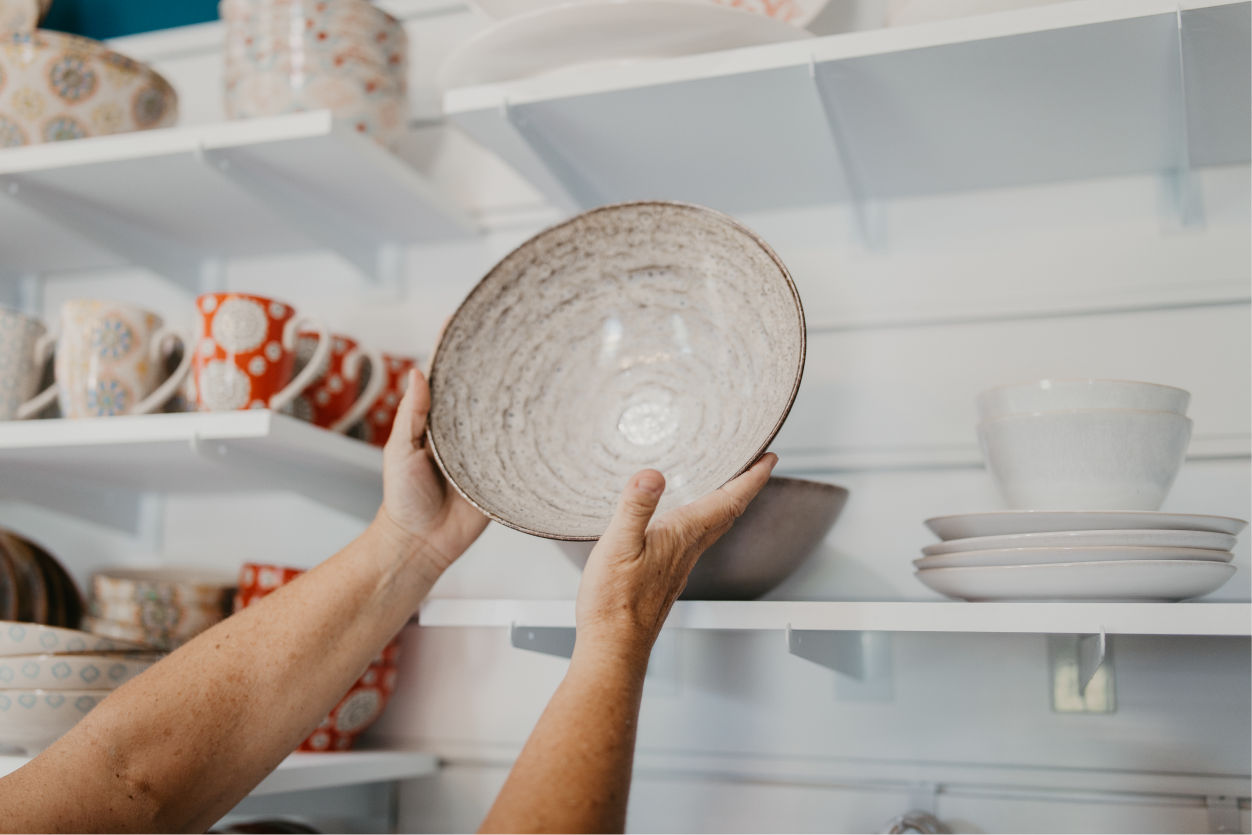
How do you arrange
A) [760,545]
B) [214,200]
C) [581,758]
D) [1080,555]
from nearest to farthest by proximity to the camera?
[581,758] < [1080,555] < [760,545] < [214,200]

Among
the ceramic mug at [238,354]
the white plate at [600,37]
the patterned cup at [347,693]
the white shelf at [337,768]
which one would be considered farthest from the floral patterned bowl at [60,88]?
the white shelf at [337,768]

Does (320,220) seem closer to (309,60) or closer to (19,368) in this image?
(309,60)

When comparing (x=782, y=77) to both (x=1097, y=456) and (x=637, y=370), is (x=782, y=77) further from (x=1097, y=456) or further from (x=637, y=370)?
(x=1097, y=456)

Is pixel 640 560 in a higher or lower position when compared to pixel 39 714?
higher

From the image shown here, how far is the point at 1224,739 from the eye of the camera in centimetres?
91

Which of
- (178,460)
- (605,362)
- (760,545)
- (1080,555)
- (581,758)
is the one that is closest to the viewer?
(581,758)

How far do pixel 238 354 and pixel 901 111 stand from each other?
2.24 ft

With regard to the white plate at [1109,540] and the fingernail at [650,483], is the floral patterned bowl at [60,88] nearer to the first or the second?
the fingernail at [650,483]

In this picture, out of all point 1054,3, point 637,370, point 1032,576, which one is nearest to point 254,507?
point 637,370

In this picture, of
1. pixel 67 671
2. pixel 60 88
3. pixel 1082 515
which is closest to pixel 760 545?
pixel 1082 515

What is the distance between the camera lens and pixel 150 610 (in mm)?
1021

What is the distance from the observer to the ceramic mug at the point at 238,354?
941 mm

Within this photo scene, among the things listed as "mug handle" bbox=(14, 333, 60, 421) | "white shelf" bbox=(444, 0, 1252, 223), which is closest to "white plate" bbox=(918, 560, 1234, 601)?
"white shelf" bbox=(444, 0, 1252, 223)

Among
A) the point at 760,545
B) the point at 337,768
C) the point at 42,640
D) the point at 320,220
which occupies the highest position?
the point at 320,220
